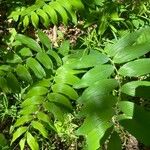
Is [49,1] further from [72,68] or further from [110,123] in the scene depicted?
[110,123]

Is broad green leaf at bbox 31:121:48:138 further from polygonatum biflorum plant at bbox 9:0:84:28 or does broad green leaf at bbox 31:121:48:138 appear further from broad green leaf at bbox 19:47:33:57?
polygonatum biflorum plant at bbox 9:0:84:28

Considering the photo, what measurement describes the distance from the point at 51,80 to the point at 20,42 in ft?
1.63

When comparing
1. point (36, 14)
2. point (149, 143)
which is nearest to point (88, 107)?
point (149, 143)

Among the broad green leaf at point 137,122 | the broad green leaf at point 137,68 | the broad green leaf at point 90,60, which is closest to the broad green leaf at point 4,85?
the broad green leaf at point 90,60

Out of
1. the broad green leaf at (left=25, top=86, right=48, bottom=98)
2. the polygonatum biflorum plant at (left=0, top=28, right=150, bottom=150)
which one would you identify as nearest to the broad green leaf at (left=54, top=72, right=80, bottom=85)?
the polygonatum biflorum plant at (left=0, top=28, right=150, bottom=150)

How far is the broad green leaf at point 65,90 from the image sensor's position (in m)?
2.06

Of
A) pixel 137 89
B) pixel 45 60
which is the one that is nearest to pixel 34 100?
pixel 45 60

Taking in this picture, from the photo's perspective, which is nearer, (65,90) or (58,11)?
(65,90)

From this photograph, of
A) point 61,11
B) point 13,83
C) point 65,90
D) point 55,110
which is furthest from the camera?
point 61,11

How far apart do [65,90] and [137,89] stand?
20.3 inches

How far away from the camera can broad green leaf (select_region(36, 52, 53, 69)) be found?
2225 millimetres

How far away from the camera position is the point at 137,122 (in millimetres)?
1542

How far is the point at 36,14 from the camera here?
2.74 m

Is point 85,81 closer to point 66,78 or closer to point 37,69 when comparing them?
point 66,78
